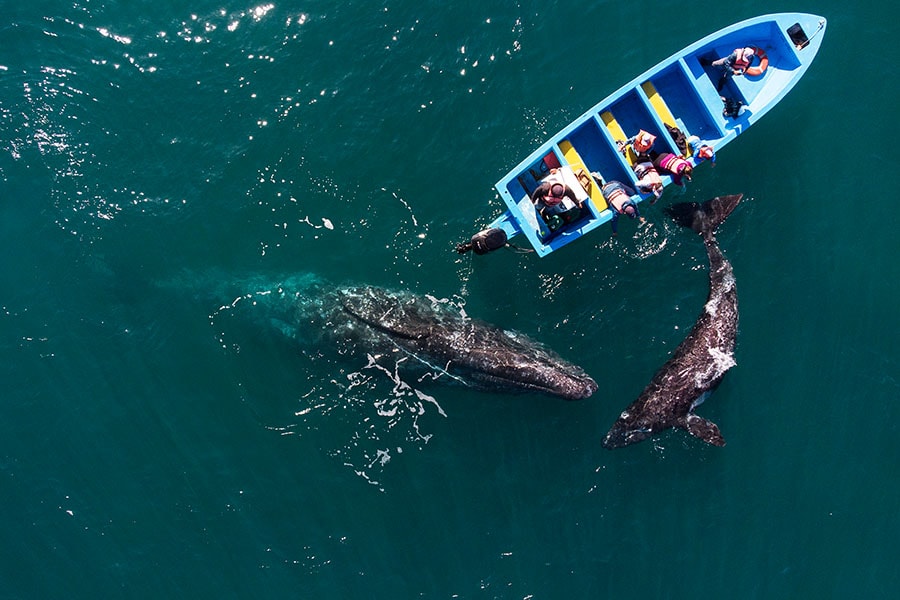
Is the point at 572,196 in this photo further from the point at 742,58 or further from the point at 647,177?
the point at 742,58

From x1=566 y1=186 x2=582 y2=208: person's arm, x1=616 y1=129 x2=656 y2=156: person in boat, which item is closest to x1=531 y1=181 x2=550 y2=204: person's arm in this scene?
x1=566 y1=186 x2=582 y2=208: person's arm

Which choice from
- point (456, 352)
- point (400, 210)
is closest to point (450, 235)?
point (400, 210)

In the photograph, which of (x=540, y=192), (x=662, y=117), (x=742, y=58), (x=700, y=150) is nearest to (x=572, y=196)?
(x=540, y=192)

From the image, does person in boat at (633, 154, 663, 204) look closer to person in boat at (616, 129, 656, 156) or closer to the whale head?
person in boat at (616, 129, 656, 156)

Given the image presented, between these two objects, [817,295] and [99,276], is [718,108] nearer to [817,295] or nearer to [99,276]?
[817,295]

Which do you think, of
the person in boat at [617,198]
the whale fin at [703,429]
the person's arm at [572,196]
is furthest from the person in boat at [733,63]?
the whale fin at [703,429]

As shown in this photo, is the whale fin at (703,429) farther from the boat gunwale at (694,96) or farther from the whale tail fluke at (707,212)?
the boat gunwale at (694,96)
